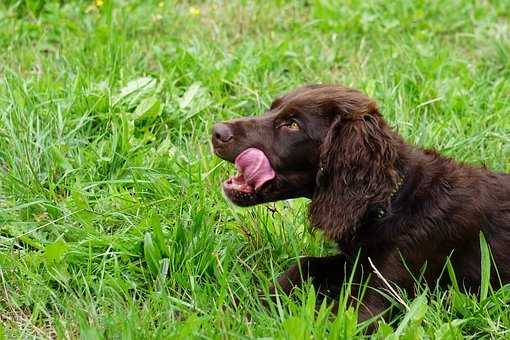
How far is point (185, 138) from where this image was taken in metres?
4.71

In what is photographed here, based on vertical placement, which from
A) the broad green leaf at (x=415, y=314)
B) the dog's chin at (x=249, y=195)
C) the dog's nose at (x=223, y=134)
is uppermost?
the dog's nose at (x=223, y=134)

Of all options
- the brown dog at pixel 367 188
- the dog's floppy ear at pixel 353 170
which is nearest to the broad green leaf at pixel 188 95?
the brown dog at pixel 367 188

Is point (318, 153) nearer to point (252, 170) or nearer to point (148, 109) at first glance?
point (252, 170)

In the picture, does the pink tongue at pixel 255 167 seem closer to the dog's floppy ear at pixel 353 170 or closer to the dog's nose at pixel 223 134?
the dog's nose at pixel 223 134

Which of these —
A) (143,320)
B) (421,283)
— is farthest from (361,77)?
(143,320)

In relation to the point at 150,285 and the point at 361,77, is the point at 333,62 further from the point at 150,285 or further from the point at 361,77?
the point at 150,285

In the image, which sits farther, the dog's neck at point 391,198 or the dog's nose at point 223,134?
the dog's nose at point 223,134

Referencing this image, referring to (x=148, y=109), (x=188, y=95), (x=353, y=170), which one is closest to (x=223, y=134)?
(x=353, y=170)

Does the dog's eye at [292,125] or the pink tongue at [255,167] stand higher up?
the dog's eye at [292,125]

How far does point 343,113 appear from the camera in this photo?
343cm

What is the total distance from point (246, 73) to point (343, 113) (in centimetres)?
198

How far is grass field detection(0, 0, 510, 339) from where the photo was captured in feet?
10.7

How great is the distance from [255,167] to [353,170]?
15.1 inches

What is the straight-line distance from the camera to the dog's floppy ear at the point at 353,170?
11.0 ft
